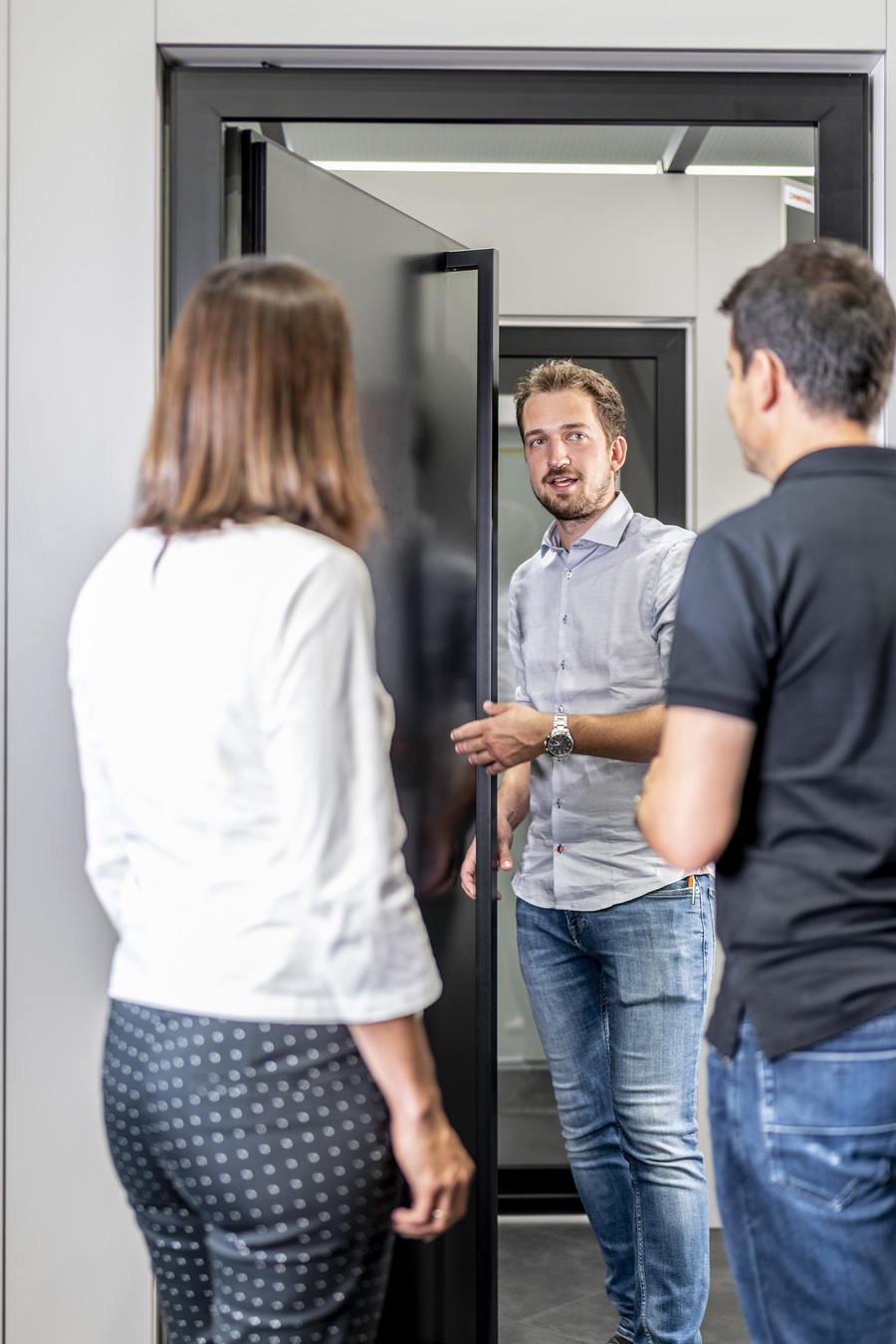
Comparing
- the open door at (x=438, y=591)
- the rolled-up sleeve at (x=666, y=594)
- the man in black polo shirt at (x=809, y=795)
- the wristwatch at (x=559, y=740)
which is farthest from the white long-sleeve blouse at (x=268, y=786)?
the rolled-up sleeve at (x=666, y=594)

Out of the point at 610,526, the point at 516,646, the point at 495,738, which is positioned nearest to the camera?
the point at 495,738

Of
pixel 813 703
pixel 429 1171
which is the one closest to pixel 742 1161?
pixel 429 1171

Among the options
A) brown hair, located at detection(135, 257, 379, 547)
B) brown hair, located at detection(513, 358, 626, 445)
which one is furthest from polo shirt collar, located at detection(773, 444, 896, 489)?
brown hair, located at detection(513, 358, 626, 445)

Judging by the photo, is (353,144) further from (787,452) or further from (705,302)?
(787,452)

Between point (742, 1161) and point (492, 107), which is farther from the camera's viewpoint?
point (492, 107)

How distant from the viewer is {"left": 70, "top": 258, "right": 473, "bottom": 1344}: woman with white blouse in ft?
2.90

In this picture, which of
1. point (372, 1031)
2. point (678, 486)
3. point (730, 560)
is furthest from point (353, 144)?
point (372, 1031)

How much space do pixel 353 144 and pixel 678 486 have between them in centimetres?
117

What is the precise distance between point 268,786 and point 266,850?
52mm

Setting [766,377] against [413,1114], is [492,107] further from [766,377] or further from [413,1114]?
[413,1114]

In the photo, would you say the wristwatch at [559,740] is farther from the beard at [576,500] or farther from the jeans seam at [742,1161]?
the jeans seam at [742,1161]

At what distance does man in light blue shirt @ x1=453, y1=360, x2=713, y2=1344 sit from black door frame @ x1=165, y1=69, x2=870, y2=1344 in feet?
1.94

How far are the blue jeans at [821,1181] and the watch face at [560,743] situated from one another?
866mm

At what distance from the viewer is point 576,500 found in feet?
6.89
